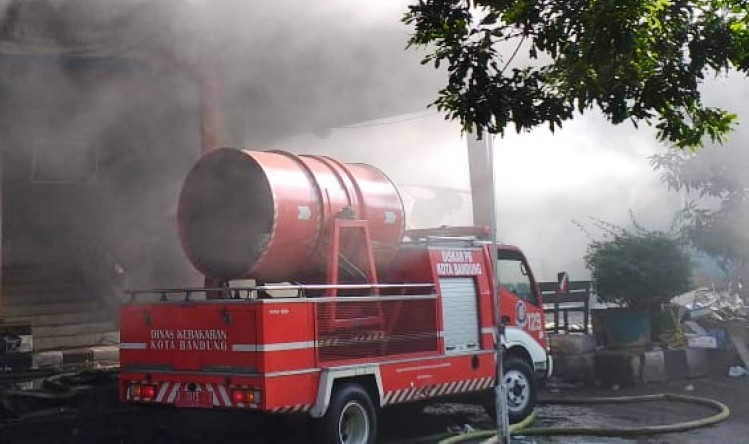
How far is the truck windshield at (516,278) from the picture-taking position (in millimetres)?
7523

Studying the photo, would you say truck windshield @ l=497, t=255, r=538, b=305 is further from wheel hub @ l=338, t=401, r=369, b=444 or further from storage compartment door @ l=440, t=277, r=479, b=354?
wheel hub @ l=338, t=401, r=369, b=444

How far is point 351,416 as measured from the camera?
5.77 m

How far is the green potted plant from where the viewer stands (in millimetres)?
9695

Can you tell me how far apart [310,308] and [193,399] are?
999 millimetres

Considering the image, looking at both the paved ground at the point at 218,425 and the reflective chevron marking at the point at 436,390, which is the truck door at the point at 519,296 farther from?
the paved ground at the point at 218,425

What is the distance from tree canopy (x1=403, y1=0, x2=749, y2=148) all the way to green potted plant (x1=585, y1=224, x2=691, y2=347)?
6842 millimetres

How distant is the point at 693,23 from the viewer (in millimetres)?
2977

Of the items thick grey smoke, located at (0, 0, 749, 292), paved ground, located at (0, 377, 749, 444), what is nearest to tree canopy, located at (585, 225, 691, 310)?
thick grey smoke, located at (0, 0, 749, 292)

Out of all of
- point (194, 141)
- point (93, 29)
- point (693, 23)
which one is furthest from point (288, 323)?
point (194, 141)

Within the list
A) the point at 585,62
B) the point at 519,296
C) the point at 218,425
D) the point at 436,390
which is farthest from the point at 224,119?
the point at 585,62

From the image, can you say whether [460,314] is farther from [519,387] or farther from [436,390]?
[519,387]

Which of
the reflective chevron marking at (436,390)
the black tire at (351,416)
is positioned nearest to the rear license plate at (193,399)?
the black tire at (351,416)

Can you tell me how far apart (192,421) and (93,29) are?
150 inches

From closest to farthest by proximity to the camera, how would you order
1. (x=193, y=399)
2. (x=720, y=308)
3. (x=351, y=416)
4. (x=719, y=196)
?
(x=193, y=399) → (x=351, y=416) → (x=720, y=308) → (x=719, y=196)
